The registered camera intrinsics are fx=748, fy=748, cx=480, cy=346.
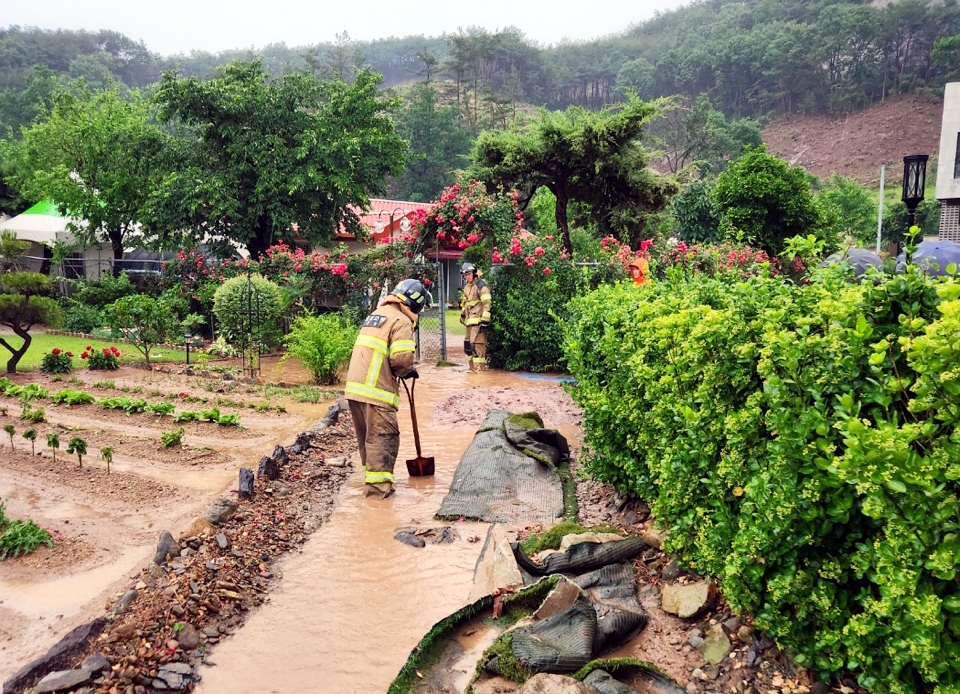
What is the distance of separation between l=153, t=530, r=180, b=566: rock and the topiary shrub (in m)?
9.32

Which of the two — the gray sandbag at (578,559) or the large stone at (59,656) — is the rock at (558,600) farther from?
the large stone at (59,656)

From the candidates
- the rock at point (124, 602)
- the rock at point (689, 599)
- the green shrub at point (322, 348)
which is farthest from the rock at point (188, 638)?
the green shrub at point (322, 348)

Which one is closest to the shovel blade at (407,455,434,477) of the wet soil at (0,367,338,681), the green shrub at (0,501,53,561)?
the wet soil at (0,367,338,681)

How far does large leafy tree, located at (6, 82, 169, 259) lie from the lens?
21750 millimetres

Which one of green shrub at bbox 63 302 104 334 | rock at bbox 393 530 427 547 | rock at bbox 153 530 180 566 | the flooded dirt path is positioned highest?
green shrub at bbox 63 302 104 334

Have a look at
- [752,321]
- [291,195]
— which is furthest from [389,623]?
[291,195]

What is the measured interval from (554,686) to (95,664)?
2233mm

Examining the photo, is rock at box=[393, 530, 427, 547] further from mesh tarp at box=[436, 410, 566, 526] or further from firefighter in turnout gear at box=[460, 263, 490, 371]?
firefighter in turnout gear at box=[460, 263, 490, 371]

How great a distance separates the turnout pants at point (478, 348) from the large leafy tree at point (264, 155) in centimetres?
818

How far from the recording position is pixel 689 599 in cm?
425

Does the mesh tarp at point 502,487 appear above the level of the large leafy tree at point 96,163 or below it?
below

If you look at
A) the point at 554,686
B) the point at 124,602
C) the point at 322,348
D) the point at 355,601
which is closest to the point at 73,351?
the point at 322,348

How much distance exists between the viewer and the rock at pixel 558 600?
414 centimetres

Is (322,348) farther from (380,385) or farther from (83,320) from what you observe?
(83,320)
